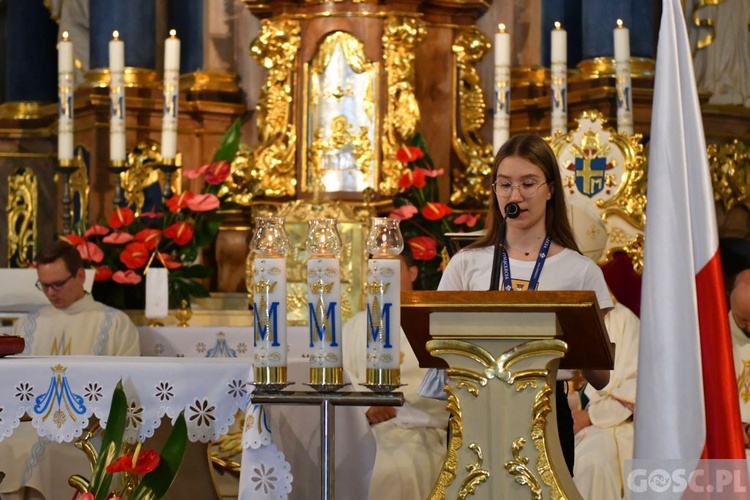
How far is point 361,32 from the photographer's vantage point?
713 centimetres

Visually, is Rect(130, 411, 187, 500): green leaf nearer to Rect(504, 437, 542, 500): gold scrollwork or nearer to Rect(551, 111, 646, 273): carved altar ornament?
Rect(504, 437, 542, 500): gold scrollwork

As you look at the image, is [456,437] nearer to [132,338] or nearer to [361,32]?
[132,338]

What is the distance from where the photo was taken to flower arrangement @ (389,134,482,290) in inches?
258

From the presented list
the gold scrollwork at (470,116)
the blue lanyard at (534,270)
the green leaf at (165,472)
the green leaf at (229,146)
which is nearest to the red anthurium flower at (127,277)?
the green leaf at (229,146)

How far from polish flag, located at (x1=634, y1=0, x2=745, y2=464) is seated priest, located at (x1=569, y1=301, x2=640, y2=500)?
224 centimetres

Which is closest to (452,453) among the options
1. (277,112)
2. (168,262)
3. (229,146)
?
(168,262)

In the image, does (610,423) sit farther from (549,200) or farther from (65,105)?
(65,105)

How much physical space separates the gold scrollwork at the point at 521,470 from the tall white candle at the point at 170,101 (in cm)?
382

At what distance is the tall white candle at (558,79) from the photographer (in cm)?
684

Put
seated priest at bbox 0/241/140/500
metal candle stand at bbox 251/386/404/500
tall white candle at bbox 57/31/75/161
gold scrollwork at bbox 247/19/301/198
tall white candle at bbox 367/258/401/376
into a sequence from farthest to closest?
gold scrollwork at bbox 247/19/301/198 → tall white candle at bbox 57/31/75/161 → seated priest at bbox 0/241/140/500 → tall white candle at bbox 367/258/401/376 → metal candle stand at bbox 251/386/404/500

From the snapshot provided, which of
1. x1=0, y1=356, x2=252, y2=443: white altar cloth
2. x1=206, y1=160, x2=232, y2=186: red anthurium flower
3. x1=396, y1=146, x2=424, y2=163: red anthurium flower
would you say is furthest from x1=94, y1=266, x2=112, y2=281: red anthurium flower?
x1=0, y1=356, x2=252, y2=443: white altar cloth

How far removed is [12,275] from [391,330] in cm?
326

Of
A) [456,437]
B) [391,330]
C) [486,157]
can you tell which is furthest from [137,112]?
[456,437]

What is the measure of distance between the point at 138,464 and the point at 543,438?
159 cm
